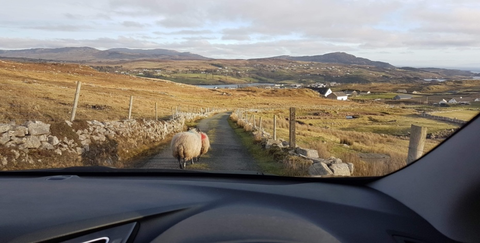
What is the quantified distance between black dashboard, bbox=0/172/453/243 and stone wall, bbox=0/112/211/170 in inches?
295

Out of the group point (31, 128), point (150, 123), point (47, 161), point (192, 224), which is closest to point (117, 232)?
point (192, 224)

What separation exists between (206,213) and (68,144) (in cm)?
995

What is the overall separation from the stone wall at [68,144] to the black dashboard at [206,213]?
7498 mm

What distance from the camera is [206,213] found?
2.23 m

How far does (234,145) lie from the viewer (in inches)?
656

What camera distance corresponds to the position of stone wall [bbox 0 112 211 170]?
9.51 m

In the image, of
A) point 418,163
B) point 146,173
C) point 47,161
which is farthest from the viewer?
point 47,161

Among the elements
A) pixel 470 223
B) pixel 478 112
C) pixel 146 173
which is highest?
pixel 478 112

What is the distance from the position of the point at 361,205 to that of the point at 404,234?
341mm

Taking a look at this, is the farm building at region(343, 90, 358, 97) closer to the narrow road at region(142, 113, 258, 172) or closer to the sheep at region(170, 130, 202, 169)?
the narrow road at region(142, 113, 258, 172)

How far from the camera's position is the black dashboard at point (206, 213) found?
6.46ft

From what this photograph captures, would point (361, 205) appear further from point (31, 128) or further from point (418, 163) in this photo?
point (31, 128)

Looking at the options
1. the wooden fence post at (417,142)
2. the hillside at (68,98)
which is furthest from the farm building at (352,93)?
the wooden fence post at (417,142)

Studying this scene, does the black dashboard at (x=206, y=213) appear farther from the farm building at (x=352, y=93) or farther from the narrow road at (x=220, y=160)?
the farm building at (x=352, y=93)
